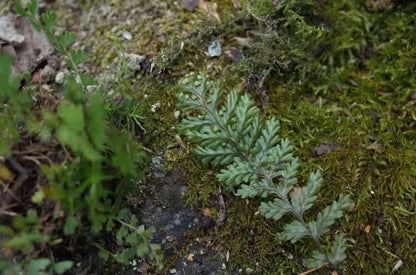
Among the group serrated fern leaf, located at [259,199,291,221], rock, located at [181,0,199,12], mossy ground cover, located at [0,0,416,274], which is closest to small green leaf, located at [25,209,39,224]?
mossy ground cover, located at [0,0,416,274]

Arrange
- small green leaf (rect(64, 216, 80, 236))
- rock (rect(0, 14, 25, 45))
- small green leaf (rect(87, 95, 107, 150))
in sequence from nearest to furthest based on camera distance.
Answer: small green leaf (rect(87, 95, 107, 150))
small green leaf (rect(64, 216, 80, 236))
rock (rect(0, 14, 25, 45))

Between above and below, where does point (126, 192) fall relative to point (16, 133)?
below

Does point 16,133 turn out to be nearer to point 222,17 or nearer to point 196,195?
point 196,195

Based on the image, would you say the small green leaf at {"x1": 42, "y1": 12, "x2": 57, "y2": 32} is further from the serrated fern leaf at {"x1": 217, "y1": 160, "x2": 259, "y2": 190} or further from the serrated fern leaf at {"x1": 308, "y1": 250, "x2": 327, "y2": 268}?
the serrated fern leaf at {"x1": 308, "y1": 250, "x2": 327, "y2": 268}

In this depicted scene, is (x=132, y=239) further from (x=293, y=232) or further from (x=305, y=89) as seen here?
(x=305, y=89)

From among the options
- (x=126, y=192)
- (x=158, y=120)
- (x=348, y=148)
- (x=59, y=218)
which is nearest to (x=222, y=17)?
(x=158, y=120)

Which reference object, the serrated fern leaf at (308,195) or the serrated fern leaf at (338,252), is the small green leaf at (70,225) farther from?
the serrated fern leaf at (338,252)

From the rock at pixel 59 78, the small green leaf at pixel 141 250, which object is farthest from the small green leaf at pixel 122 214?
the rock at pixel 59 78
